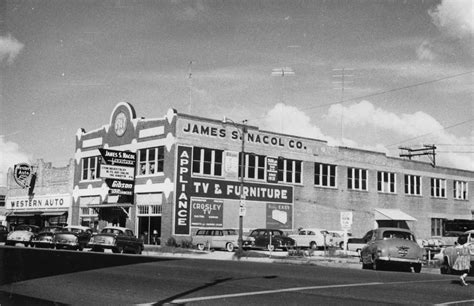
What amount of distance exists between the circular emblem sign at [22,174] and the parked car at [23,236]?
66.6ft

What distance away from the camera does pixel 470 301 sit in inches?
443

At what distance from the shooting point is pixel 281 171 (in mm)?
48406

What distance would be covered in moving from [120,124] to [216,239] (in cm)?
1538

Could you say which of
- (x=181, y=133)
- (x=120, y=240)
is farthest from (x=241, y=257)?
(x=181, y=133)

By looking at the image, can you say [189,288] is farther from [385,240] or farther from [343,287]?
[385,240]

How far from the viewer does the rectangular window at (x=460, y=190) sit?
6278 centimetres

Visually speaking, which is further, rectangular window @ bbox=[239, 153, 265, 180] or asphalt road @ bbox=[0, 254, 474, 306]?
rectangular window @ bbox=[239, 153, 265, 180]

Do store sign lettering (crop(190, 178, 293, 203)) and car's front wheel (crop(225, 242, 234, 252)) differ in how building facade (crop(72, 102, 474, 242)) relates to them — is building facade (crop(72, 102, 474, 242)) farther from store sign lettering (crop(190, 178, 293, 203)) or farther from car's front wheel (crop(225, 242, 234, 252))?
car's front wheel (crop(225, 242, 234, 252))

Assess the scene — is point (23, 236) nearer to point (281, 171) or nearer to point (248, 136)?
point (248, 136)

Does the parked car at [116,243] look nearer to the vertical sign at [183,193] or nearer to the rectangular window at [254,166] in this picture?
the vertical sign at [183,193]

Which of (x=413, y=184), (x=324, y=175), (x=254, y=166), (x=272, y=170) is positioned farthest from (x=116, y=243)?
(x=413, y=184)

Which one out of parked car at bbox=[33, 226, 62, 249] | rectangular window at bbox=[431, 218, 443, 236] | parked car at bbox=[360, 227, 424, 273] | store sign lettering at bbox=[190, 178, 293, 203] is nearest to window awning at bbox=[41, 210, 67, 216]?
store sign lettering at bbox=[190, 178, 293, 203]

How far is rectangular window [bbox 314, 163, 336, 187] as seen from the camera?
167 ft

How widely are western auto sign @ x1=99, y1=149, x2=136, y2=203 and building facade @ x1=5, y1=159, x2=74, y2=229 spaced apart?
976 cm
